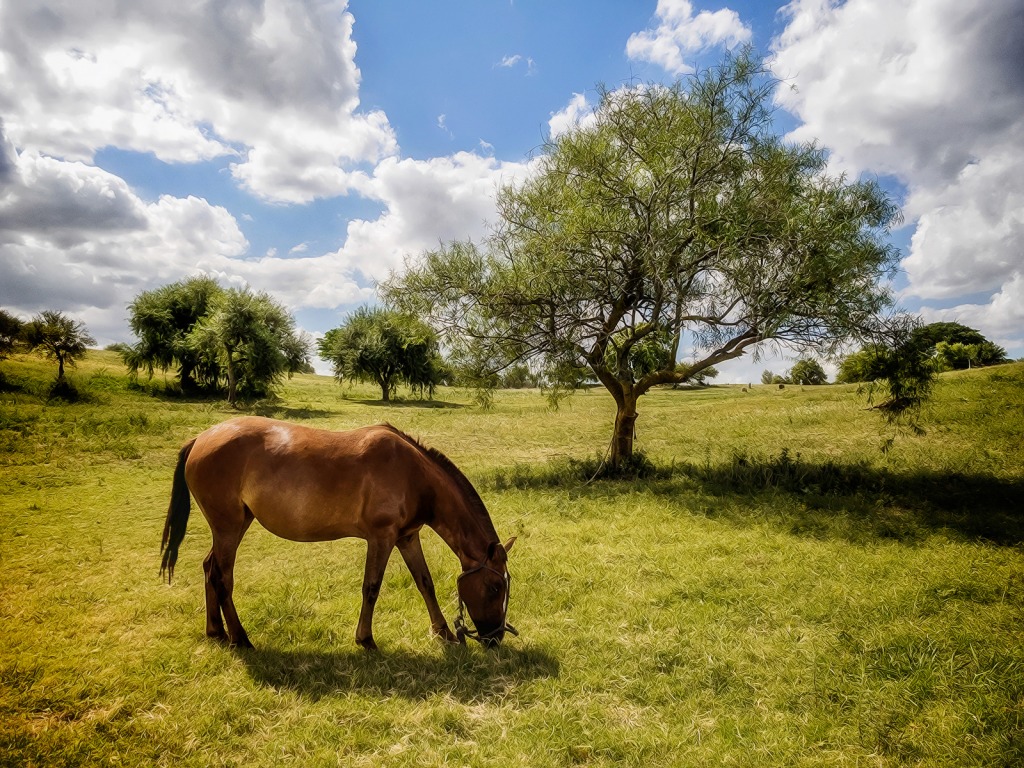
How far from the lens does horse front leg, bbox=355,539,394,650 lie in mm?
5375

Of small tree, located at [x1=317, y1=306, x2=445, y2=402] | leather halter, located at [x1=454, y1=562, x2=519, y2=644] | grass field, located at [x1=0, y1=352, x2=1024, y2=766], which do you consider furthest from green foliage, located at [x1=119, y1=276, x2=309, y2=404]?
leather halter, located at [x1=454, y1=562, x2=519, y2=644]

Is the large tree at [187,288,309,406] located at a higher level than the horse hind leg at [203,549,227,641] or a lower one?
higher

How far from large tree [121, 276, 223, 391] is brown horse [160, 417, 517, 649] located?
1416 inches

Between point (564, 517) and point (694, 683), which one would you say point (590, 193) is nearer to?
point (564, 517)

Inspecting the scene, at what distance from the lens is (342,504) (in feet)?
17.5

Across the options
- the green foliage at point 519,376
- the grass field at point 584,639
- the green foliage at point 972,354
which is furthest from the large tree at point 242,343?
the green foliage at point 972,354

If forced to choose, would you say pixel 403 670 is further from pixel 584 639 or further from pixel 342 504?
pixel 584 639

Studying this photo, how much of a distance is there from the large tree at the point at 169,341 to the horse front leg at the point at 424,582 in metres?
36.9

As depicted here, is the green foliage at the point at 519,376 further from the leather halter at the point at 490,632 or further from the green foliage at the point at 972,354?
the green foliage at the point at 972,354

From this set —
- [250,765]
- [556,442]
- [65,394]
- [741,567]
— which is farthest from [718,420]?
[65,394]

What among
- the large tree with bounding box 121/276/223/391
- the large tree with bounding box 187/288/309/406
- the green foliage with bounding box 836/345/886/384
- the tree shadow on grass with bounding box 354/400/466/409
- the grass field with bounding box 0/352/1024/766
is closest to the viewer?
the grass field with bounding box 0/352/1024/766

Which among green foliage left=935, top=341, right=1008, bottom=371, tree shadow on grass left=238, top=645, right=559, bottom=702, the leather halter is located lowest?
tree shadow on grass left=238, top=645, right=559, bottom=702

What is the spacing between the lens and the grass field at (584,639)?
400cm

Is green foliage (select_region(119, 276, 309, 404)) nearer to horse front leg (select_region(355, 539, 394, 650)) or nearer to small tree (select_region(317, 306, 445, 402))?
small tree (select_region(317, 306, 445, 402))
